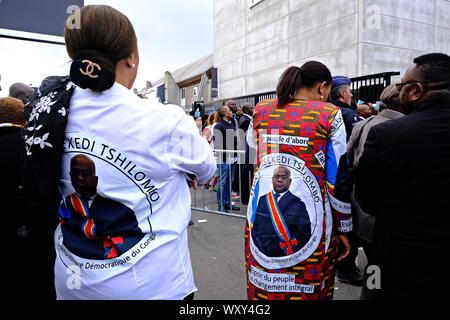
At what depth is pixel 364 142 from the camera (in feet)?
9.20

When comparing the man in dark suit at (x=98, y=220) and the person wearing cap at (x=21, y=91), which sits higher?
the person wearing cap at (x=21, y=91)

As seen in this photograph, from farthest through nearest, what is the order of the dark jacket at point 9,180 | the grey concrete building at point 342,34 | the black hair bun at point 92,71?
the grey concrete building at point 342,34 → the dark jacket at point 9,180 → the black hair bun at point 92,71

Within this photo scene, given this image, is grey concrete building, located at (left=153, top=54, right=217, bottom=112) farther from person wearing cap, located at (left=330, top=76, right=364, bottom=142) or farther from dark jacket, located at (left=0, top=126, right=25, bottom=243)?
dark jacket, located at (left=0, top=126, right=25, bottom=243)

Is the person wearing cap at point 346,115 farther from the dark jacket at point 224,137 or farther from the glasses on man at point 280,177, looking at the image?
the dark jacket at point 224,137

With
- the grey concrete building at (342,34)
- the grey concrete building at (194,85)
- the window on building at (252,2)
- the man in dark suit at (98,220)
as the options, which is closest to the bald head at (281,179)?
the man in dark suit at (98,220)

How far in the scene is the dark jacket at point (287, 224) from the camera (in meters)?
2.07

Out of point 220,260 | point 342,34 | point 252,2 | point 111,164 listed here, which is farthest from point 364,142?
point 252,2

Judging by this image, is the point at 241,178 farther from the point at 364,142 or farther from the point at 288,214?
the point at 288,214

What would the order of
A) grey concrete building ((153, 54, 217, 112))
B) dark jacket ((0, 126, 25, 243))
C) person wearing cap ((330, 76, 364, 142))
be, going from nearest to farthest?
dark jacket ((0, 126, 25, 243)) → person wearing cap ((330, 76, 364, 142)) → grey concrete building ((153, 54, 217, 112))

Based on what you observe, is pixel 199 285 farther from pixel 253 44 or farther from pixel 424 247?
pixel 253 44

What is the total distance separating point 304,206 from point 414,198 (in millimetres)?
639

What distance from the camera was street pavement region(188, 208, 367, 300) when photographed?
347cm

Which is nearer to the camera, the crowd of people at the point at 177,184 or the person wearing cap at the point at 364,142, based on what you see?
the crowd of people at the point at 177,184

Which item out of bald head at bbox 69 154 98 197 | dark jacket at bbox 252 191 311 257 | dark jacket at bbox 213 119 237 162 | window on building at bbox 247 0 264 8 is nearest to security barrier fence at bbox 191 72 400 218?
dark jacket at bbox 213 119 237 162
